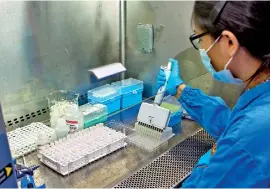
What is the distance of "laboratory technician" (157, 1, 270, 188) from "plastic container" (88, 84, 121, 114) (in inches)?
36.8

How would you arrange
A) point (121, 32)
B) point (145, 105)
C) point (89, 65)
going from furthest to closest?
point (121, 32) < point (89, 65) < point (145, 105)

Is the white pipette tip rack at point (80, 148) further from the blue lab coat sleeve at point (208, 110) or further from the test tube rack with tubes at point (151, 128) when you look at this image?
the blue lab coat sleeve at point (208, 110)

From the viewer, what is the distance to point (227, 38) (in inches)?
31.1

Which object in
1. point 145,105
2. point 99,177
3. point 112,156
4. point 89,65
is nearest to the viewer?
point 99,177

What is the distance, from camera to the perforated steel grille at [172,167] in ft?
3.89

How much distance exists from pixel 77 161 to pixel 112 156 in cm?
18

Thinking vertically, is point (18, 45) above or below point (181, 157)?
above

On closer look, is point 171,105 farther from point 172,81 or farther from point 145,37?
point 145,37

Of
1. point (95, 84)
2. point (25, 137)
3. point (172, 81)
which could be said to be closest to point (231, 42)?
point (172, 81)

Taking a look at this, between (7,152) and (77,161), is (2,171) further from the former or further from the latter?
(77,161)

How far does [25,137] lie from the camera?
1439mm

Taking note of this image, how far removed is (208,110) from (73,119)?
0.65 meters

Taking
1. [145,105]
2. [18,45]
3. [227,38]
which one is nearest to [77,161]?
[145,105]

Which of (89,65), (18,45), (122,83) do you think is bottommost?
(122,83)
